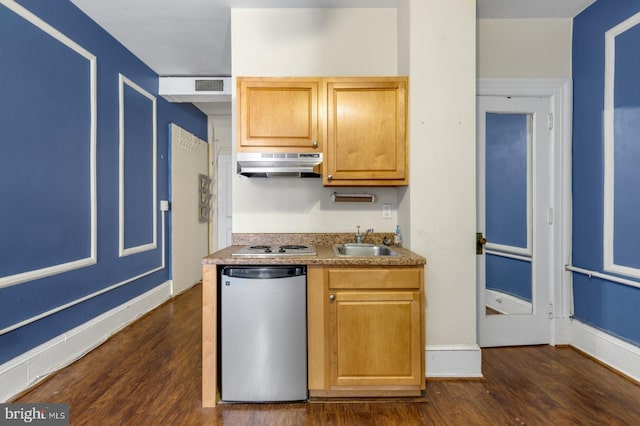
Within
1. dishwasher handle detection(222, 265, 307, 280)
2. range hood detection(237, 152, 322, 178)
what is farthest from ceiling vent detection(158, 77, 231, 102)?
dishwasher handle detection(222, 265, 307, 280)

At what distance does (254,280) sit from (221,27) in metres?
2.34

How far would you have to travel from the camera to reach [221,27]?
112 inches

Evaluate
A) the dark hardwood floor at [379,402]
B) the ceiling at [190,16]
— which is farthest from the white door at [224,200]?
the dark hardwood floor at [379,402]

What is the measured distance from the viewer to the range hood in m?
2.08

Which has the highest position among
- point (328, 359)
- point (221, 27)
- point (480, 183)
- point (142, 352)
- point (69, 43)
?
point (221, 27)

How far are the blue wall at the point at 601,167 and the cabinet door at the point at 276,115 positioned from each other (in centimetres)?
218

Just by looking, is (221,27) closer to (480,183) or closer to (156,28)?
(156,28)

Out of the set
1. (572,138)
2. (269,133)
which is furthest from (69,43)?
(572,138)

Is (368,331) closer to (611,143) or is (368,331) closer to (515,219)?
(515,219)

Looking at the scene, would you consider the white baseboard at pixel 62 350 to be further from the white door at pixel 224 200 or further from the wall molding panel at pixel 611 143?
the wall molding panel at pixel 611 143

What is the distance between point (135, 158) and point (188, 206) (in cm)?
122

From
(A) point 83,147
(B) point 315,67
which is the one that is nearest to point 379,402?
(B) point 315,67

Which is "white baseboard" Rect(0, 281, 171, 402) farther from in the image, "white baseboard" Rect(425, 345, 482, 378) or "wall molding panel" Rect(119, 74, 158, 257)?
"white baseboard" Rect(425, 345, 482, 378)

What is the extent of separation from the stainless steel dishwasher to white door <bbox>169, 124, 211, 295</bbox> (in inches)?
102
